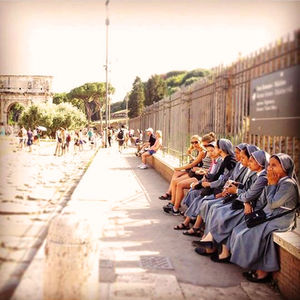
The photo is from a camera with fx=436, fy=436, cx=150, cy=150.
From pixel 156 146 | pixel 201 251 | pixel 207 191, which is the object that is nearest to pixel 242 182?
pixel 207 191

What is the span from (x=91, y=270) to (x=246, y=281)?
5.71 feet

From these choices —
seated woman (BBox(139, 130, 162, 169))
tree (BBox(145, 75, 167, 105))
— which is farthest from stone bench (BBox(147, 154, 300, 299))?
tree (BBox(145, 75, 167, 105))

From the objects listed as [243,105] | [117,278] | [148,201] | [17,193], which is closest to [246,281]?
[117,278]

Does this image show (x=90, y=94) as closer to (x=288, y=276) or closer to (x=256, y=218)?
(x=256, y=218)

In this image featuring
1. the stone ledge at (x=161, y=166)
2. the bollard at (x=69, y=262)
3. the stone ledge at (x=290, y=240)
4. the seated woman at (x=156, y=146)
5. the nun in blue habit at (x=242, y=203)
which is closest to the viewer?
the bollard at (x=69, y=262)

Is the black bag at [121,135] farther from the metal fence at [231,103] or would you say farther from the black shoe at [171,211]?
the black shoe at [171,211]

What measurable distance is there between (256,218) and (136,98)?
71317mm

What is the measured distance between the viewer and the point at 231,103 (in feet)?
21.6

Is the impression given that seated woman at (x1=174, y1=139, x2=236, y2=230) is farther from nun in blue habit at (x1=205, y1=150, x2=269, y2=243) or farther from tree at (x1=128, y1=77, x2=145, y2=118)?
tree at (x1=128, y1=77, x2=145, y2=118)

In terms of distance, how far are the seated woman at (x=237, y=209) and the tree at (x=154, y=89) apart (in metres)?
68.3

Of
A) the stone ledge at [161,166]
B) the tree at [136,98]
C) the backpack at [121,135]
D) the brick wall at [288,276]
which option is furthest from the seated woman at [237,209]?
the tree at [136,98]

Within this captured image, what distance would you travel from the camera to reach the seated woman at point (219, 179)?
566 centimetres

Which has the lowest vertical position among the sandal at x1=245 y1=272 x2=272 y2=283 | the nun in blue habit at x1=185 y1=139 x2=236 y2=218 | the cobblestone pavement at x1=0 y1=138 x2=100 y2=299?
the cobblestone pavement at x1=0 y1=138 x2=100 y2=299

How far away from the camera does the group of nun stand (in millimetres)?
3947
